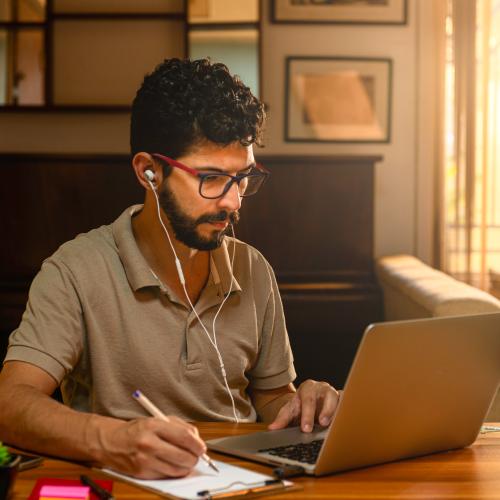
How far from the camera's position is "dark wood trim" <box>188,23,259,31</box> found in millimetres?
3260

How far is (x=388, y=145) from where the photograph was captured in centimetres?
344

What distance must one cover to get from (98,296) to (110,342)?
98 millimetres

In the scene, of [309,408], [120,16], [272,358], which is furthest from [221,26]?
[309,408]

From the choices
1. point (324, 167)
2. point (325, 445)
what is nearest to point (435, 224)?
point (324, 167)

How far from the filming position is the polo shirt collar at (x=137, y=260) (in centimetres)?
121

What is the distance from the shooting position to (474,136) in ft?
10.6

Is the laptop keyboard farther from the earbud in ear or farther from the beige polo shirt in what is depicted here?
the earbud in ear

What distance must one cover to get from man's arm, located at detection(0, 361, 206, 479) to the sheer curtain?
2.83 meters

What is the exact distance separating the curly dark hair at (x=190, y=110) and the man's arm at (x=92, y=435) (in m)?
0.56

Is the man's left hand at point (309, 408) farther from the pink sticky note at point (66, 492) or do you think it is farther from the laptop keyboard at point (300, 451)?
the pink sticky note at point (66, 492)

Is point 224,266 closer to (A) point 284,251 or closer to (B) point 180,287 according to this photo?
(B) point 180,287

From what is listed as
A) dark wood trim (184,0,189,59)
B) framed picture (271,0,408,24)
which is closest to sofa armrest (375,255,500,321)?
framed picture (271,0,408,24)

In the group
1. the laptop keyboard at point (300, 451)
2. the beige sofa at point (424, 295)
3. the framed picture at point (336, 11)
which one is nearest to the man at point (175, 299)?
the laptop keyboard at point (300, 451)

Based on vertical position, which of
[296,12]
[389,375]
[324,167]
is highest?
[296,12]
